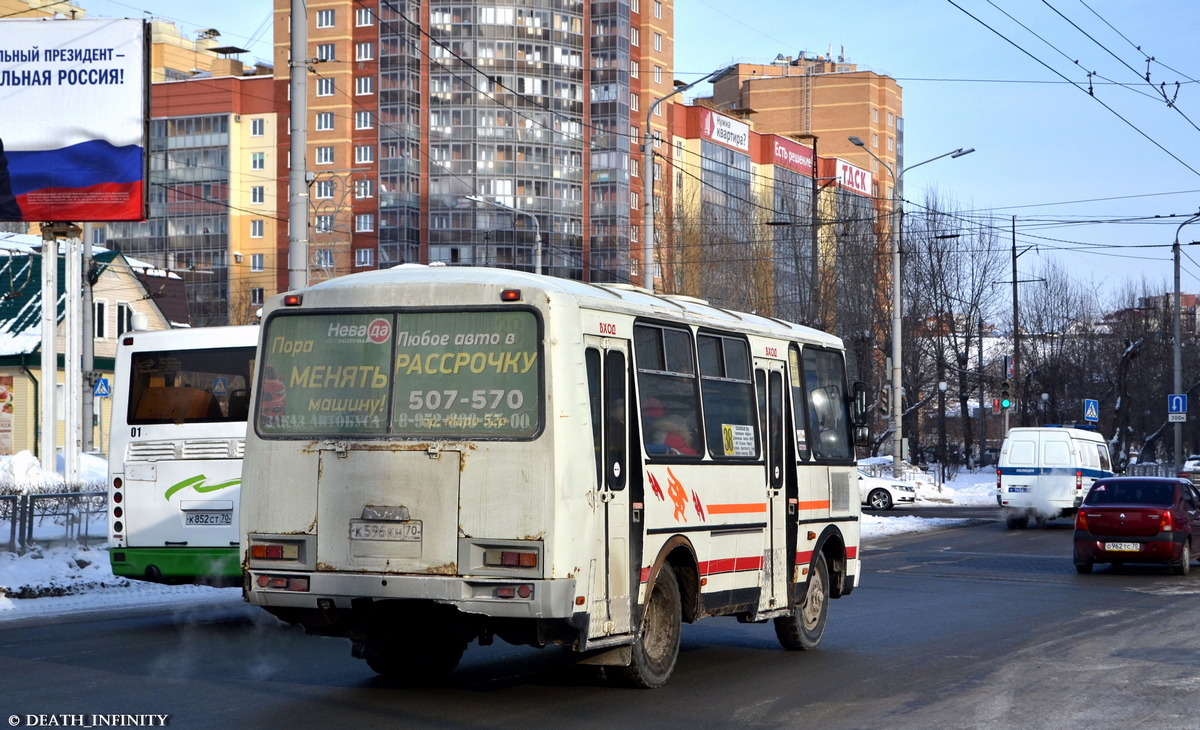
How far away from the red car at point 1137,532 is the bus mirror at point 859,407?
364 inches

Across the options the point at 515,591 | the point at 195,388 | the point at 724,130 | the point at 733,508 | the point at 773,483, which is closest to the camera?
the point at 515,591

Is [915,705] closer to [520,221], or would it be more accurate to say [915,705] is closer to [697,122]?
[520,221]

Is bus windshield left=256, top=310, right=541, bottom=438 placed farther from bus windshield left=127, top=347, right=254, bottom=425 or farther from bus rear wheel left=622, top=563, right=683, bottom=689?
bus windshield left=127, top=347, right=254, bottom=425

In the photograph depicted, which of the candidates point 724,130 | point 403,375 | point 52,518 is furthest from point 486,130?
point 403,375

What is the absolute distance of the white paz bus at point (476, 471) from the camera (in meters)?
8.74

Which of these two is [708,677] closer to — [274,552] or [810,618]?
[810,618]

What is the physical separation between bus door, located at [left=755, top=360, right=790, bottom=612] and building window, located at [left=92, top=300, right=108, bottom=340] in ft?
149

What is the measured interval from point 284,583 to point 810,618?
517 centimetres

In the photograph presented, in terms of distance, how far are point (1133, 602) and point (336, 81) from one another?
86.4 m

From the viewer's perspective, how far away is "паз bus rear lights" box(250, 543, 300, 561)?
916cm

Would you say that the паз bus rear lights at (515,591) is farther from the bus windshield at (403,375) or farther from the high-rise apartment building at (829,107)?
the high-rise apartment building at (829,107)

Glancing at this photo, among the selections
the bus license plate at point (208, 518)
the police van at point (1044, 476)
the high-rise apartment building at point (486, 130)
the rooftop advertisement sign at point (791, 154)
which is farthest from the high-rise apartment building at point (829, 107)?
the bus license plate at point (208, 518)

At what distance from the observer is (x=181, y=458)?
14.1 meters

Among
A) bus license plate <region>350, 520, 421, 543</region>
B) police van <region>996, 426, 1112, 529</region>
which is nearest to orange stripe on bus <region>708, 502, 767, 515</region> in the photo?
bus license plate <region>350, 520, 421, 543</region>
